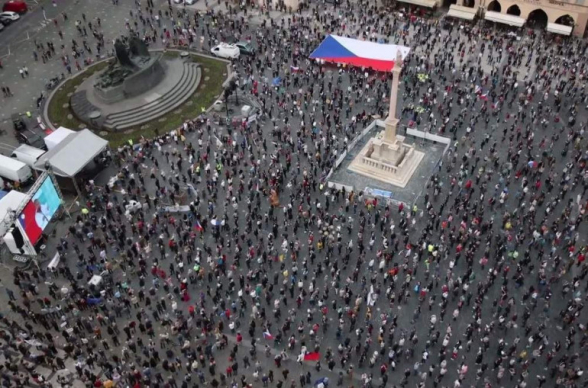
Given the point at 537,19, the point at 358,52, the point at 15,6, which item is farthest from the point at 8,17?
the point at 537,19

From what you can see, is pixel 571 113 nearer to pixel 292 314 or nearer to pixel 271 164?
pixel 271 164

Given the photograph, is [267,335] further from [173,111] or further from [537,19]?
[537,19]

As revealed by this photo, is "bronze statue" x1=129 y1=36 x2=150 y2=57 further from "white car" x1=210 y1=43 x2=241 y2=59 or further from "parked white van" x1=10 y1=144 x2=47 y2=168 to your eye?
"parked white van" x1=10 y1=144 x2=47 y2=168

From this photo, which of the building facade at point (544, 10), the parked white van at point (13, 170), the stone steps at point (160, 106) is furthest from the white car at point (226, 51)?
the building facade at point (544, 10)

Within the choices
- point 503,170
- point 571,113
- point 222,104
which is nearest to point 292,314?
point 503,170

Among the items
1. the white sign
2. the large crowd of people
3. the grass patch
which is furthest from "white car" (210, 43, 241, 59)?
the white sign

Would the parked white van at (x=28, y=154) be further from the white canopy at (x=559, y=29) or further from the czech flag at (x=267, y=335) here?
the white canopy at (x=559, y=29)
